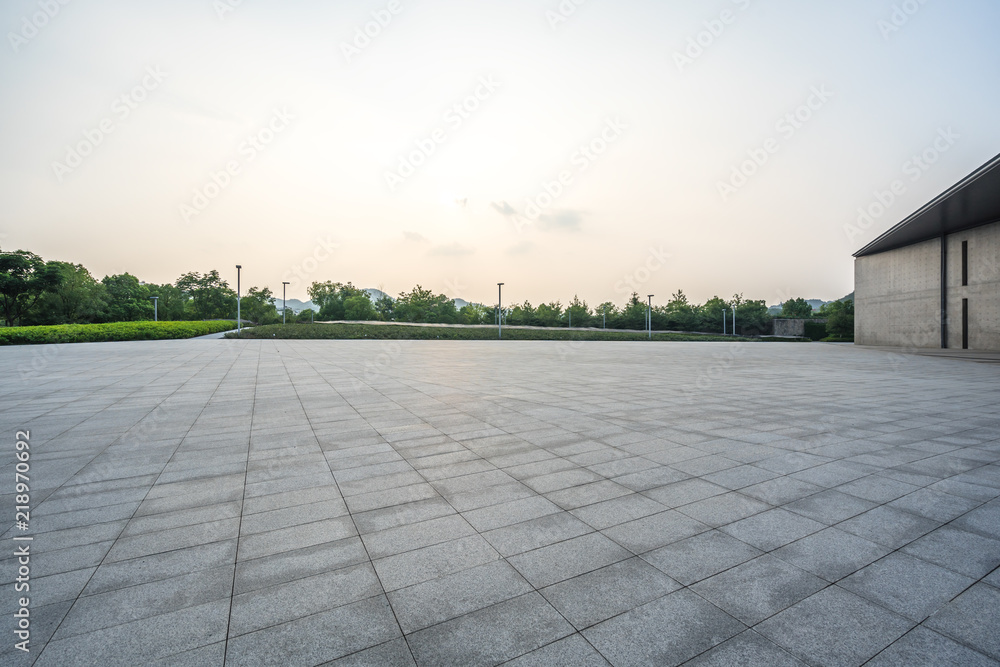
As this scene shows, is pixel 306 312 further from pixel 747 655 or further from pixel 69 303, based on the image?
pixel 747 655

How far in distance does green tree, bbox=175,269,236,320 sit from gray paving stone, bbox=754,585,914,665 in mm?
73092

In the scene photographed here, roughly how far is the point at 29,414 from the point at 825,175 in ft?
85.2

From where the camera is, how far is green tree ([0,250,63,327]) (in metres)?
32.5

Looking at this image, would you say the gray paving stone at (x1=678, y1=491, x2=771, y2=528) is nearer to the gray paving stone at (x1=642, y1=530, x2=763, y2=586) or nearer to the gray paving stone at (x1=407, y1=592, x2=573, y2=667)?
the gray paving stone at (x1=642, y1=530, x2=763, y2=586)

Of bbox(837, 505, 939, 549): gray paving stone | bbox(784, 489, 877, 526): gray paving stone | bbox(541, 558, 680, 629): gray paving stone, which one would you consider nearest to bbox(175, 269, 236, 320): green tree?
bbox(541, 558, 680, 629): gray paving stone

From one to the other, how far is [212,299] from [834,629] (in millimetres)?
75918

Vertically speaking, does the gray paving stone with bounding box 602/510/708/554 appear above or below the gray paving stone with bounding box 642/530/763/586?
below

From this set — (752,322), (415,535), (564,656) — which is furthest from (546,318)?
(564,656)

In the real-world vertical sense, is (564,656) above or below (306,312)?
below

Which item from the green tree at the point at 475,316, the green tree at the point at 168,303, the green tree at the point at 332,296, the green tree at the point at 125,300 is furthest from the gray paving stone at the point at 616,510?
the green tree at the point at 332,296

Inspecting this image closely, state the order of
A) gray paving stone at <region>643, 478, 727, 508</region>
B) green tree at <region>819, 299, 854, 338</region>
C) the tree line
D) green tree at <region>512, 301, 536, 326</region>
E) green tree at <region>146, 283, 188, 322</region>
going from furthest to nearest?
green tree at <region>512, 301, 536, 326</region>, green tree at <region>146, 283, 188, 322</region>, green tree at <region>819, 299, 854, 338</region>, the tree line, gray paving stone at <region>643, 478, 727, 508</region>

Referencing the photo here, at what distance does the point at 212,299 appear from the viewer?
63625mm

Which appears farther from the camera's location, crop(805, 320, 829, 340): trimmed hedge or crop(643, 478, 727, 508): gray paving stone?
crop(805, 320, 829, 340): trimmed hedge

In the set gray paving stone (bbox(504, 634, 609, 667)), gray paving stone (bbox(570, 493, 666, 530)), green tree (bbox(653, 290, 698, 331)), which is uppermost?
green tree (bbox(653, 290, 698, 331))
